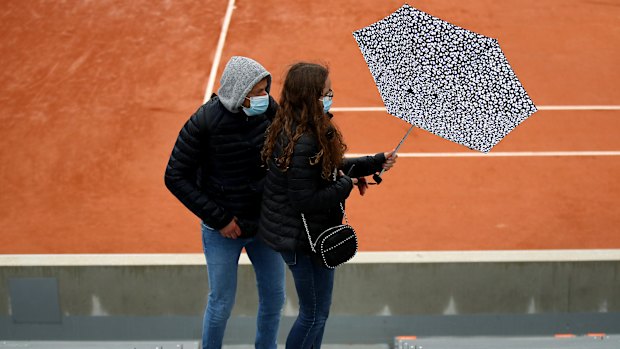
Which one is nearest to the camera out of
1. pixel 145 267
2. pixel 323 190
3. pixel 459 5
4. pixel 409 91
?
pixel 323 190

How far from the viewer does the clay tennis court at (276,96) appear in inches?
291

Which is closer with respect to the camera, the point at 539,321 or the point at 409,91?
the point at 409,91

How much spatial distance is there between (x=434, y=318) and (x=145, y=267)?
1917mm

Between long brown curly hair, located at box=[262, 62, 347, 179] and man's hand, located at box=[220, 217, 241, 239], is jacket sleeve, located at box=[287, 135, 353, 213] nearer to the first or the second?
long brown curly hair, located at box=[262, 62, 347, 179]

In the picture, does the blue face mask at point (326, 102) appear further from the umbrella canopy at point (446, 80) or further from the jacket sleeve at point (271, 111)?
the umbrella canopy at point (446, 80)

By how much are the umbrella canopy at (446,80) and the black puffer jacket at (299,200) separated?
66cm

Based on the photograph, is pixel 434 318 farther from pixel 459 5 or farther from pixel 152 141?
pixel 459 5

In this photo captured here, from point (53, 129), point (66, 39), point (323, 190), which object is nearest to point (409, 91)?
point (323, 190)

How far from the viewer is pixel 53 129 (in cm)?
928

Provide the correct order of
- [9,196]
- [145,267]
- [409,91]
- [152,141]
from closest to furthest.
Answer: [409,91] → [145,267] → [9,196] → [152,141]

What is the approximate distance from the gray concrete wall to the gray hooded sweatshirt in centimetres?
193

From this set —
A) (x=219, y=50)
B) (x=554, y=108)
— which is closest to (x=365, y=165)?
(x=554, y=108)

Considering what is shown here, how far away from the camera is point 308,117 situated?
13.3 feet

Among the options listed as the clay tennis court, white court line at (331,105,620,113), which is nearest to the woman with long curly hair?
the clay tennis court
